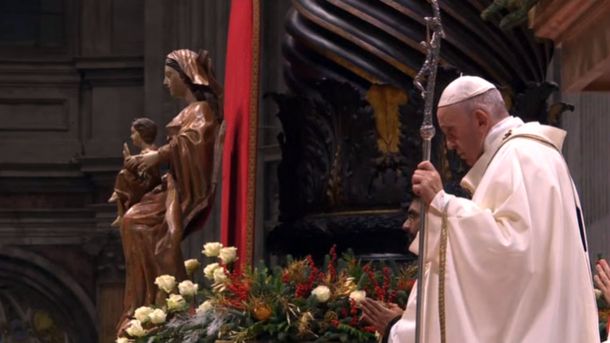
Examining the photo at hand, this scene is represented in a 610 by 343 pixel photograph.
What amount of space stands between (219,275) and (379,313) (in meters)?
1.32

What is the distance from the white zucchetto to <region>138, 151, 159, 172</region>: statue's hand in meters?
5.59

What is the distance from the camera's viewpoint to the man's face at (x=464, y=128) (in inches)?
231

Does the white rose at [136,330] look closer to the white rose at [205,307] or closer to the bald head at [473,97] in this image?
the white rose at [205,307]

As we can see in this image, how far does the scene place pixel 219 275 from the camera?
8719 mm

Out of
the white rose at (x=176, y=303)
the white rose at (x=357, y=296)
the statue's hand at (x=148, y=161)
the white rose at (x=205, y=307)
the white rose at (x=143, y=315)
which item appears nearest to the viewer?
the white rose at (x=357, y=296)

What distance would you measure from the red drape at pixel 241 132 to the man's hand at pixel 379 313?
1.72m

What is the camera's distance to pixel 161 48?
2311 cm

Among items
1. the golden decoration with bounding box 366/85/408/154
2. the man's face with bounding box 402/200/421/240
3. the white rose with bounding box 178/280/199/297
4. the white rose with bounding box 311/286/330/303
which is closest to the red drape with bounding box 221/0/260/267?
the white rose with bounding box 178/280/199/297

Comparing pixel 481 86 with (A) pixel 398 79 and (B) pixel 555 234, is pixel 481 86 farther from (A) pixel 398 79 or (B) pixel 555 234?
(A) pixel 398 79

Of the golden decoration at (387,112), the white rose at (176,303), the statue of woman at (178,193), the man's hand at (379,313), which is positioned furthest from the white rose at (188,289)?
the statue of woman at (178,193)

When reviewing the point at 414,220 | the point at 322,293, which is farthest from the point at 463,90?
the point at 322,293

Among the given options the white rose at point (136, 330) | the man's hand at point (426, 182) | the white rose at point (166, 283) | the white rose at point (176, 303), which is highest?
the man's hand at point (426, 182)

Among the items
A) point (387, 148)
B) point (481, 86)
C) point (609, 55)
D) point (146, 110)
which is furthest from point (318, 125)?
point (146, 110)

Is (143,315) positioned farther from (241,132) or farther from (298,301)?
(298,301)
